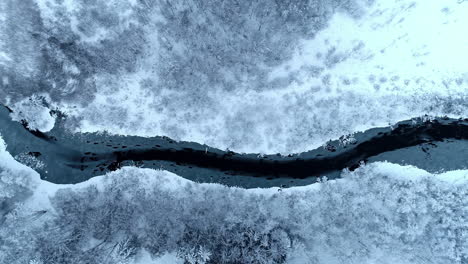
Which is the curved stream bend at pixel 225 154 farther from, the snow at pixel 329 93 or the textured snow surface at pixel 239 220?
the textured snow surface at pixel 239 220

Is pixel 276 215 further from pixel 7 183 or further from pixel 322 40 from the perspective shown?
pixel 7 183

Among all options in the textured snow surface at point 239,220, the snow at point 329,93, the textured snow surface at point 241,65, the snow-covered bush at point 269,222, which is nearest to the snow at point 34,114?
the textured snow surface at point 241,65

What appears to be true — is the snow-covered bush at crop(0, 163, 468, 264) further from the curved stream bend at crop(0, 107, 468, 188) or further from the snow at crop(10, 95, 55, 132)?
the snow at crop(10, 95, 55, 132)

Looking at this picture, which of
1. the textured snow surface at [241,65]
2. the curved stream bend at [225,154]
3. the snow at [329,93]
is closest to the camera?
the textured snow surface at [241,65]

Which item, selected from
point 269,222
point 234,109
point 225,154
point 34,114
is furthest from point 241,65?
point 34,114

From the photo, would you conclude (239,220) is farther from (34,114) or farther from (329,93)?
(34,114)

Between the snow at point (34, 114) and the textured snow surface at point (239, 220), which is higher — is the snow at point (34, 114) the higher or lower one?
the higher one
